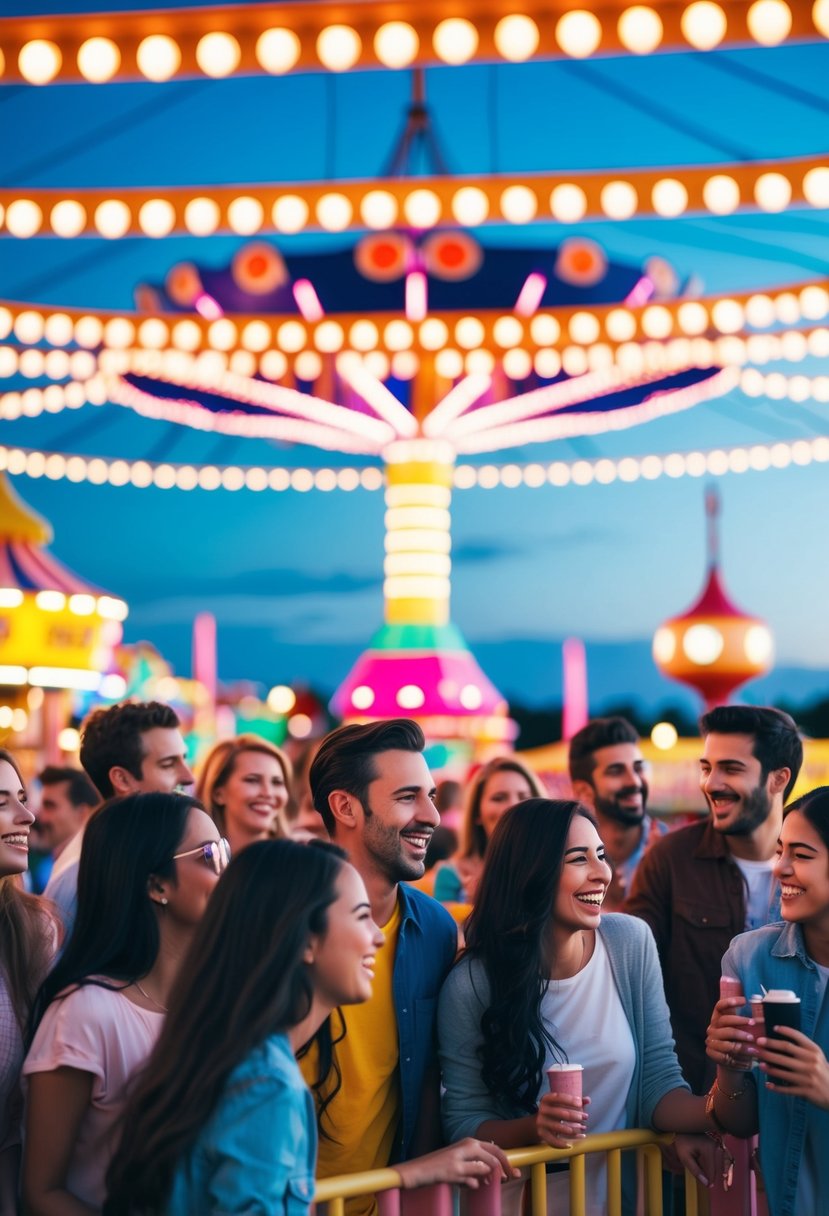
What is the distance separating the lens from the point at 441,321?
1225 cm

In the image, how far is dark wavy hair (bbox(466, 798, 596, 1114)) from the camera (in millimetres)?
2998

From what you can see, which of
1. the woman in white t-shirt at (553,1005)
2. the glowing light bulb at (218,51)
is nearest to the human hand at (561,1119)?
the woman in white t-shirt at (553,1005)

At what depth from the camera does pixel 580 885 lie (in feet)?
10.1

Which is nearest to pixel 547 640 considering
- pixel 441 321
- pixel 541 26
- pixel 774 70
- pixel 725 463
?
pixel 774 70

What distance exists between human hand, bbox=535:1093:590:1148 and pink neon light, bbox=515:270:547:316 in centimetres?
1054

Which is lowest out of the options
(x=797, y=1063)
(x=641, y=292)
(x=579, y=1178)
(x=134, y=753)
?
(x=579, y=1178)

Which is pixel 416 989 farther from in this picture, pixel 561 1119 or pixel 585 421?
pixel 585 421

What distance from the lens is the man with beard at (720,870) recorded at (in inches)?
153

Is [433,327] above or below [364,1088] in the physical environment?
above

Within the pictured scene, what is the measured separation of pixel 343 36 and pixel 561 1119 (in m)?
4.46

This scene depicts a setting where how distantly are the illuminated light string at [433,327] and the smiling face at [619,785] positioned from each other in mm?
5540

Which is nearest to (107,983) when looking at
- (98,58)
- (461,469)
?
(98,58)

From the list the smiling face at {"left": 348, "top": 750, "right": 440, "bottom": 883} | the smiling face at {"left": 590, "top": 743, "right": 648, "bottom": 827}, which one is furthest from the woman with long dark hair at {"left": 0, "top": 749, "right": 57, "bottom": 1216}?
the smiling face at {"left": 590, "top": 743, "right": 648, "bottom": 827}

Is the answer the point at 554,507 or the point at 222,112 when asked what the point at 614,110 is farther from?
the point at 554,507
